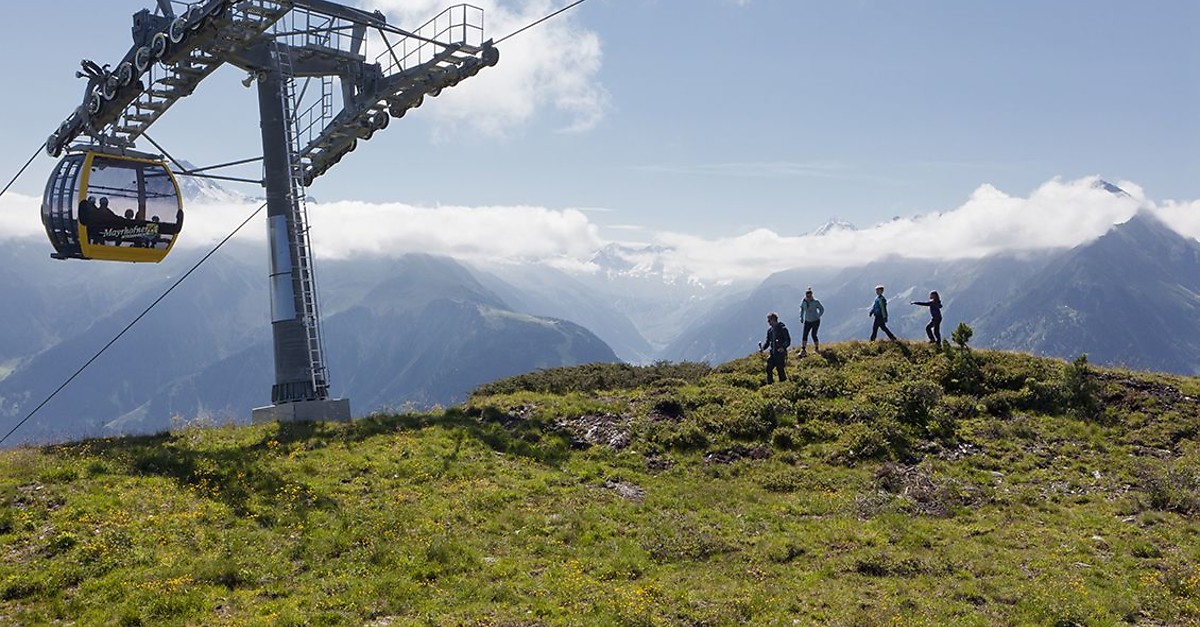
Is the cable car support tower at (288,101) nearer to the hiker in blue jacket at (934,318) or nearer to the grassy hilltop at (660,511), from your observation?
the grassy hilltop at (660,511)

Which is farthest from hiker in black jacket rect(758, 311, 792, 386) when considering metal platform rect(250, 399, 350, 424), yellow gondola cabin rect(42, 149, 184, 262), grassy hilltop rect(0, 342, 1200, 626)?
yellow gondola cabin rect(42, 149, 184, 262)

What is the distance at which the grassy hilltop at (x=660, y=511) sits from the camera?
14617 mm

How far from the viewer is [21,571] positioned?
15.0 m

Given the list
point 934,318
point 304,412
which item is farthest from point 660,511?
point 934,318

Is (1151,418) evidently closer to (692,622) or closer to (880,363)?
(880,363)

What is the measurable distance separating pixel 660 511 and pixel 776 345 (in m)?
13.8

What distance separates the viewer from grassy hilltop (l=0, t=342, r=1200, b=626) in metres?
14.6

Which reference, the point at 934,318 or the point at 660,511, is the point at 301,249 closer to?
the point at 660,511

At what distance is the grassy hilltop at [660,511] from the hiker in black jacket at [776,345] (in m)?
1.00

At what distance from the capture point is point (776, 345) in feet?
108

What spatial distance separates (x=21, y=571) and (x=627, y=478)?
51.0 ft

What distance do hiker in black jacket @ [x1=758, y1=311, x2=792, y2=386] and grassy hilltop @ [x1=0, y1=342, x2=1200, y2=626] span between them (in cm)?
100

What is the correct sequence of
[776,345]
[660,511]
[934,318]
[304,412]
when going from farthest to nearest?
[934,318] → [776,345] → [304,412] → [660,511]

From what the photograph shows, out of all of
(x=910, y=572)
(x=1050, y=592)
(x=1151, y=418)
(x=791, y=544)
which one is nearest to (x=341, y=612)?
(x=791, y=544)
